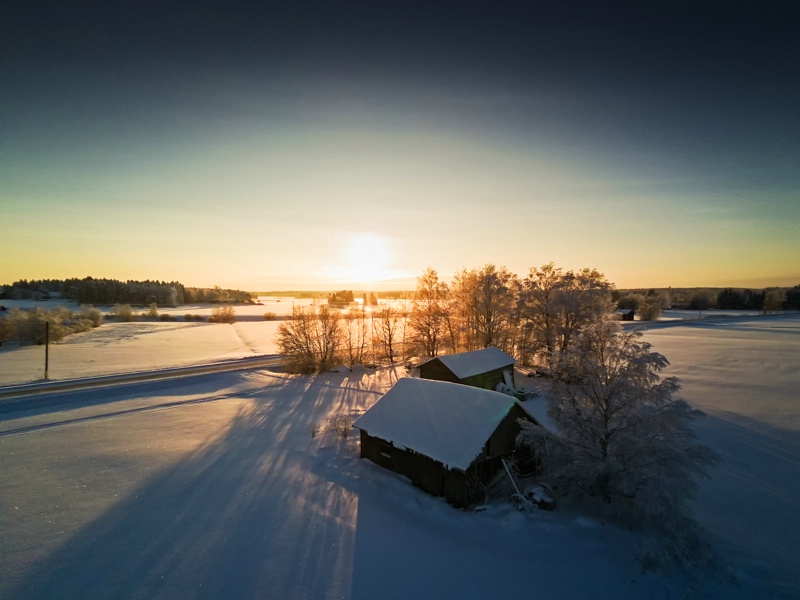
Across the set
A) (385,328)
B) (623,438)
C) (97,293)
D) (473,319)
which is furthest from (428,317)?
(97,293)

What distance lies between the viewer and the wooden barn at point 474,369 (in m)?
26.6

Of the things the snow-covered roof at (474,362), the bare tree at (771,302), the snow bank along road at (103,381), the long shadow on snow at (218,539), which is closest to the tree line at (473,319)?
the snow bank along road at (103,381)

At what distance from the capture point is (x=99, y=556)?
10.9m

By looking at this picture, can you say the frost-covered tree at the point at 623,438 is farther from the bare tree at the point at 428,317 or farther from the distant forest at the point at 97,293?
the distant forest at the point at 97,293

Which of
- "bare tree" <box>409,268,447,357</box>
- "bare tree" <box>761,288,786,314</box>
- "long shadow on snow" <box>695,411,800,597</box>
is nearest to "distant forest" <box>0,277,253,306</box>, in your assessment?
"bare tree" <box>409,268,447,357</box>

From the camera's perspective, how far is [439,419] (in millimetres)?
15742

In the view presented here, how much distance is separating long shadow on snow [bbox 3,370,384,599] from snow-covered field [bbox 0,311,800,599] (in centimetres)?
6

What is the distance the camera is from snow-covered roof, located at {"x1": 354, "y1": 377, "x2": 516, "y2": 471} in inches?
558

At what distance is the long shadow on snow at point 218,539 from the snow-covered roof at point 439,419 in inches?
134

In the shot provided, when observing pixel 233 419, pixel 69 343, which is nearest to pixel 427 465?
pixel 233 419

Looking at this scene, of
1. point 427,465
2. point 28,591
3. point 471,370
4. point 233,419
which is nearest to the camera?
point 28,591

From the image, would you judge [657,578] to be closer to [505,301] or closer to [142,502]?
[142,502]

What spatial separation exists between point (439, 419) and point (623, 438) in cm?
700

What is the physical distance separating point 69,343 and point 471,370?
60.5m
